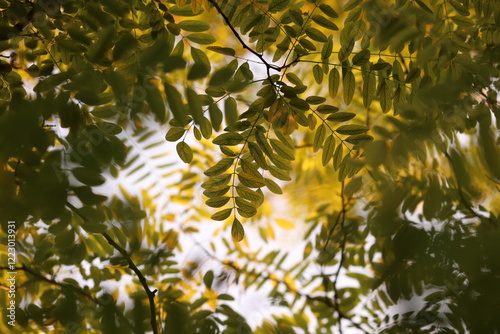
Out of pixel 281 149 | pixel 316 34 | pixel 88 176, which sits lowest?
pixel 88 176

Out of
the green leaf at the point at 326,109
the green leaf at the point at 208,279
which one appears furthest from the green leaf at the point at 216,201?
the green leaf at the point at 208,279

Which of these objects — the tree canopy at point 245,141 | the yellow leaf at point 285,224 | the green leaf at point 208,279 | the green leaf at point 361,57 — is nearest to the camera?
the tree canopy at point 245,141

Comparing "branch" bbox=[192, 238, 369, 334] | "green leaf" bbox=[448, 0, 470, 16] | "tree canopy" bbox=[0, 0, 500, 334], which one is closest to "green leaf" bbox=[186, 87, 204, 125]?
"tree canopy" bbox=[0, 0, 500, 334]

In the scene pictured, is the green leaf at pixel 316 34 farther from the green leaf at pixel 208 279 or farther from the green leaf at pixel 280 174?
the green leaf at pixel 208 279

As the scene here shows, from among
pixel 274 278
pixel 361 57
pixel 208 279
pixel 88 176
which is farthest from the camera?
pixel 274 278

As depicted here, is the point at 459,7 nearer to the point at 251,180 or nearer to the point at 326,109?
the point at 326,109

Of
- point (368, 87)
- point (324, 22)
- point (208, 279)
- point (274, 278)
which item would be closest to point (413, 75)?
point (368, 87)

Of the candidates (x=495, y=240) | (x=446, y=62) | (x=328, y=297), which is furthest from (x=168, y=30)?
(x=328, y=297)

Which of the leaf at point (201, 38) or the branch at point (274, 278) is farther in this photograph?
the branch at point (274, 278)

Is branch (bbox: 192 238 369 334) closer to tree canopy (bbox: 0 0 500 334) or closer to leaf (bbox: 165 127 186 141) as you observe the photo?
tree canopy (bbox: 0 0 500 334)

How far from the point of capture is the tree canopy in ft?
1.86

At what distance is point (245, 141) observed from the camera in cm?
79

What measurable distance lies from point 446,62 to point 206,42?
403 mm

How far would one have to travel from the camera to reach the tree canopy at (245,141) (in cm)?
57
